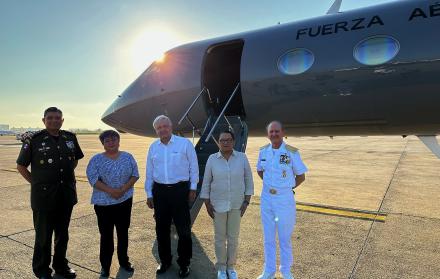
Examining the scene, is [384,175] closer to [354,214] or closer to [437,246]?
[354,214]

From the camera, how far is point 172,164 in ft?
15.3

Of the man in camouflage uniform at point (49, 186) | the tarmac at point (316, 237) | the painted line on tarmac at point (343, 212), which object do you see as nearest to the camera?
the man in camouflage uniform at point (49, 186)

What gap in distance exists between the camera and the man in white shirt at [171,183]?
467cm

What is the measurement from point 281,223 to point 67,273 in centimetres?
287

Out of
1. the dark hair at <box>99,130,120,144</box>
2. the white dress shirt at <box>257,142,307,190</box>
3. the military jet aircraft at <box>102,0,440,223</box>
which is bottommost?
the white dress shirt at <box>257,142,307,190</box>

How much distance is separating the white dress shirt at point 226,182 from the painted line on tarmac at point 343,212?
4.25 meters

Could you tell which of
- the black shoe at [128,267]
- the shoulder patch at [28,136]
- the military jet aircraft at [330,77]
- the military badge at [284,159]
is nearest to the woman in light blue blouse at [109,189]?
the black shoe at [128,267]

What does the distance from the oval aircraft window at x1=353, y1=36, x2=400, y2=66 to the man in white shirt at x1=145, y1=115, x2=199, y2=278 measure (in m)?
3.43

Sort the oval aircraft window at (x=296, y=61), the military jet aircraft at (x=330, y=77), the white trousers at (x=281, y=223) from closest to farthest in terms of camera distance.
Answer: the white trousers at (x=281, y=223), the military jet aircraft at (x=330, y=77), the oval aircraft window at (x=296, y=61)

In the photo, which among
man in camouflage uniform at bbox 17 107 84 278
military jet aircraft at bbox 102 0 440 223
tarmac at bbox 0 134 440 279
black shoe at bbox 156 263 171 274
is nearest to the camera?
man in camouflage uniform at bbox 17 107 84 278

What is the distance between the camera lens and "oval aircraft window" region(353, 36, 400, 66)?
587 centimetres

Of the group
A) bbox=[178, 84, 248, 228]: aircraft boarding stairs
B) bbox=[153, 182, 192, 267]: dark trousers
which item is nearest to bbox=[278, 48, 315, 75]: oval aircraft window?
bbox=[178, 84, 248, 228]: aircraft boarding stairs

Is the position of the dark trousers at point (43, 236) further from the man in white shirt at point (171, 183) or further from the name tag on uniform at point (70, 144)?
the man in white shirt at point (171, 183)

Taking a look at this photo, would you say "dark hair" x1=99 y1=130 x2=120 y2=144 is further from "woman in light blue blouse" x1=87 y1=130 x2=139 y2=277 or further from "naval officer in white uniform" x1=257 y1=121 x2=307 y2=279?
"naval officer in white uniform" x1=257 y1=121 x2=307 y2=279
